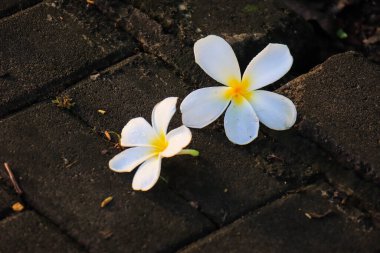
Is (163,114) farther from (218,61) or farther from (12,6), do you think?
(12,6)

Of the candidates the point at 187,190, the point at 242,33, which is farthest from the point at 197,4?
the point at 187,190

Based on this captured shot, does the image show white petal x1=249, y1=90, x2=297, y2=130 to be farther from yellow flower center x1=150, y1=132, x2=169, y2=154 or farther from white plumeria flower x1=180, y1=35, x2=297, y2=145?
yellow flower center x1=150, y1=132, x2=169, y2=154

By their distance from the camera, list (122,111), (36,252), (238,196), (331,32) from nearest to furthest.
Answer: (36,252), (238,196), (122,111), (331,32)

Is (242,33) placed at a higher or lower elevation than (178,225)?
higher

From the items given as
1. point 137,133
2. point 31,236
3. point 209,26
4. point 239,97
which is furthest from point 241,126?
point 31,236

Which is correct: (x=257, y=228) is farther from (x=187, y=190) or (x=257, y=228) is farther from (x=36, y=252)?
(x=36, y=252)

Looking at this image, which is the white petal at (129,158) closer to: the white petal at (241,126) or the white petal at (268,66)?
the white petal at (241,126)

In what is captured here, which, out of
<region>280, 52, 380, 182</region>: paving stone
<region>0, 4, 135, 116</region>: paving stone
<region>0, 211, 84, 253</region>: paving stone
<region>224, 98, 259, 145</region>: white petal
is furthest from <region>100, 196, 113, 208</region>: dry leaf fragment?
<region>280, 52, 380, 182</region>: paving stone

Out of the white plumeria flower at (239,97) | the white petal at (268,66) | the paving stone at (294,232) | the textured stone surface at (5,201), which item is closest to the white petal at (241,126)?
the white plumeria flower at (239,97)
